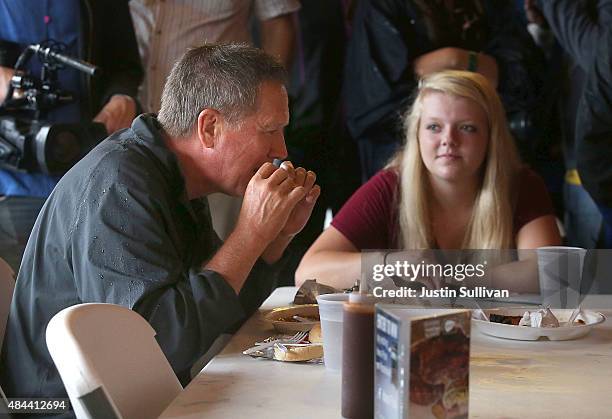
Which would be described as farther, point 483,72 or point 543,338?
point 483,72

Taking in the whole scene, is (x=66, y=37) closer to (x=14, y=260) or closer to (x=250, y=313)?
(x=14, y=260)

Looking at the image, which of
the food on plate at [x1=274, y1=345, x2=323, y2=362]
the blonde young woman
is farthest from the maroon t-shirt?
the food on plate at [x1=274, y1=345, x2=323, y2=362]

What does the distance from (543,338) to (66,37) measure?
1800mm

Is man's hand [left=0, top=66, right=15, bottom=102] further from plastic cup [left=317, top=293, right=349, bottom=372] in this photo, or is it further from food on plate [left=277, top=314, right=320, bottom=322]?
plastic cup [left=317, top=293, right=349, bottom=372]

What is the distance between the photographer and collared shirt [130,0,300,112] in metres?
3.07

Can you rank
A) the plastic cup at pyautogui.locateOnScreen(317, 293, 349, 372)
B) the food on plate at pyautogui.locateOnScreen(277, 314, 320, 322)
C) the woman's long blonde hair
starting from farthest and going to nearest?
1. the woman's long blonde hair
2. the food on plate at pyautogui.locateOnScreen(277, 314, 320, 322)
3. the plastic cup at pyautogui.locateOnScreen(317, 293, 349, 372)

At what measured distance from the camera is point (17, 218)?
2.68m

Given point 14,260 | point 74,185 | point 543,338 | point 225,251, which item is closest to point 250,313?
point 225,251

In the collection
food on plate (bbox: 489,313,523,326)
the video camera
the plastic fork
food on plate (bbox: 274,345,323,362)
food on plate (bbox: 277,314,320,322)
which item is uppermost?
the video camera

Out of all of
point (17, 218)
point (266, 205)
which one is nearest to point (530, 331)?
point (266, 205)

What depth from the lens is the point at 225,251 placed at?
165cm

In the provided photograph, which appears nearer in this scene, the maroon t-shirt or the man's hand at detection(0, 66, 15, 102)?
the maroon t-shirt

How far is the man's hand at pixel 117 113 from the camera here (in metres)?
2.74

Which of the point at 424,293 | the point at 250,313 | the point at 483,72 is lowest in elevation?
the point at 250,313
